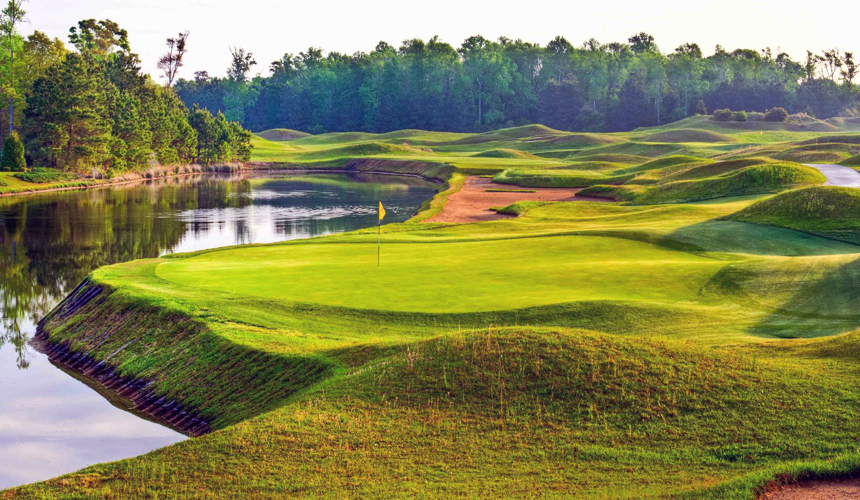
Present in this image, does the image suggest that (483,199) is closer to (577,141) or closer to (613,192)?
(613,192)

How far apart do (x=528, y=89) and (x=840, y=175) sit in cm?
13366

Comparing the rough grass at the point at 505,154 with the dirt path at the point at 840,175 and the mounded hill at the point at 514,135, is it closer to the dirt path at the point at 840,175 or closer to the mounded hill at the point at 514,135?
the mounded hill at the point at 514,135

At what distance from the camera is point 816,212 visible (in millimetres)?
34188

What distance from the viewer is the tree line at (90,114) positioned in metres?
68.6

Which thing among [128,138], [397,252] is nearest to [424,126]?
[128,138]

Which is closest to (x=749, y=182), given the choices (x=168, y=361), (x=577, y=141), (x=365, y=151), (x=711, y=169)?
(x=711, y=169)

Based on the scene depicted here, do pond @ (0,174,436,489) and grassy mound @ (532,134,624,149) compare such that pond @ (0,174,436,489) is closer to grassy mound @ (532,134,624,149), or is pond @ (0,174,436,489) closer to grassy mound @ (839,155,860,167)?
grassy mound @ (839,155,860,167)

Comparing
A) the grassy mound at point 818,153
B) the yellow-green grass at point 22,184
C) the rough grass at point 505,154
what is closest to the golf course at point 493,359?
the grassy mound at point 818,153

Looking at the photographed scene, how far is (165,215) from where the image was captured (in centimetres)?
5512

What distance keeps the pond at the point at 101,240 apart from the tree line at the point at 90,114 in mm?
4756

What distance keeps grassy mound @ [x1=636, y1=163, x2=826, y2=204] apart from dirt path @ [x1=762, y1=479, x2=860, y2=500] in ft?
134

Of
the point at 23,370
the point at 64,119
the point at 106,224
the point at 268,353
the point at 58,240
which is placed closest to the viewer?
the point at 268,353

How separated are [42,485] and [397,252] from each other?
66.3 ft

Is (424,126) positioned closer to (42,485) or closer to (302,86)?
(302,86)
